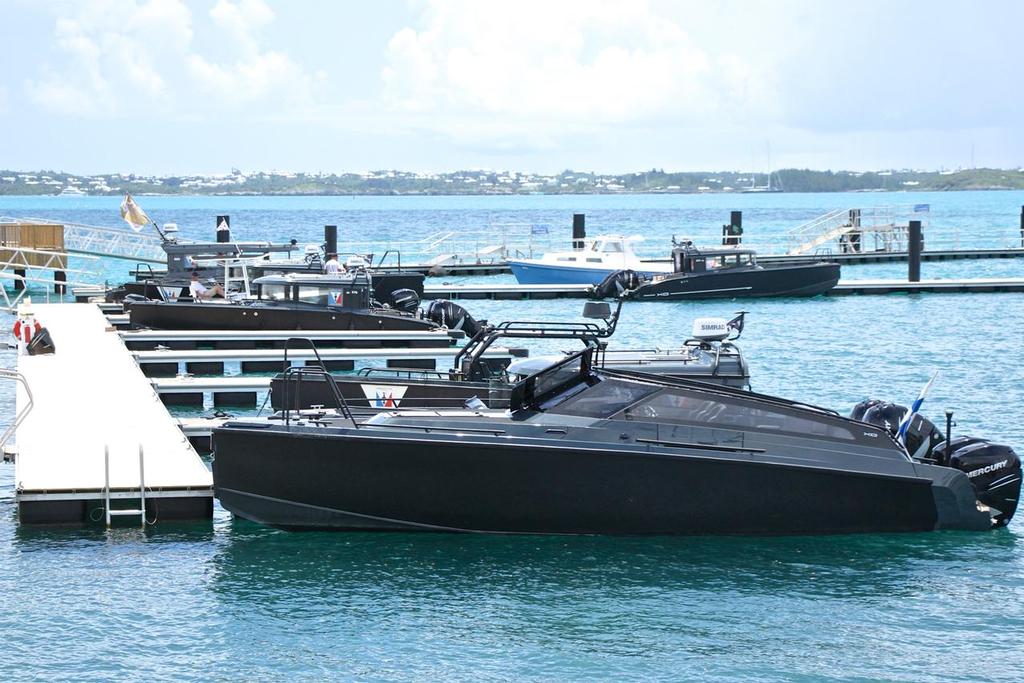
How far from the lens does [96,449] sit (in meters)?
13.6

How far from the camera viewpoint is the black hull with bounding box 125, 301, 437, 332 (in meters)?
24.3

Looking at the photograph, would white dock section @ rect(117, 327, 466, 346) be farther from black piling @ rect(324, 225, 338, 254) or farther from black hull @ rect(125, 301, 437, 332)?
black piling @ rect(324, 225, 338, 254)

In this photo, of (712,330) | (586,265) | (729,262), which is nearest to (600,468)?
(712,330)

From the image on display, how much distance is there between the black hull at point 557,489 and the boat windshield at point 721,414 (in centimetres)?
37

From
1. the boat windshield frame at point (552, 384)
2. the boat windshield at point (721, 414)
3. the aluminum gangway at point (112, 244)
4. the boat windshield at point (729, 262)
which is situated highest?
the aluminum gangway at point (112, 244)

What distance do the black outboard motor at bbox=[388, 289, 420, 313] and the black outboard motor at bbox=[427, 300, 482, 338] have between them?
0.48 metres

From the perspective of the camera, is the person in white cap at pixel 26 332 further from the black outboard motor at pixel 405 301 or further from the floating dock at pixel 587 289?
the floating dock at pixel 587 289

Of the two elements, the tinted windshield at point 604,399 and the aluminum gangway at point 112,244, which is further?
the aluminum gangway at point 112,244

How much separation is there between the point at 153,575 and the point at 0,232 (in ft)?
106

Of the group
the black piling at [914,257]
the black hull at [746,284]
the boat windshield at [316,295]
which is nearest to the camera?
the boat windshield at [316,295]

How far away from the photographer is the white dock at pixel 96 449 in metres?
12.2

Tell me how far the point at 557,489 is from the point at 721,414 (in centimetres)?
155

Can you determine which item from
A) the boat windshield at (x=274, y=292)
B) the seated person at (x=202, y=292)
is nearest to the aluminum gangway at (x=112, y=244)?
the seated person at (x=202, y=292)

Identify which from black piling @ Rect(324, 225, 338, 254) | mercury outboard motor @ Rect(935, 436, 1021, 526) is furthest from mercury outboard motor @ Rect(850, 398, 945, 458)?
black piling @ Rect(324, 225, 338, 254)
